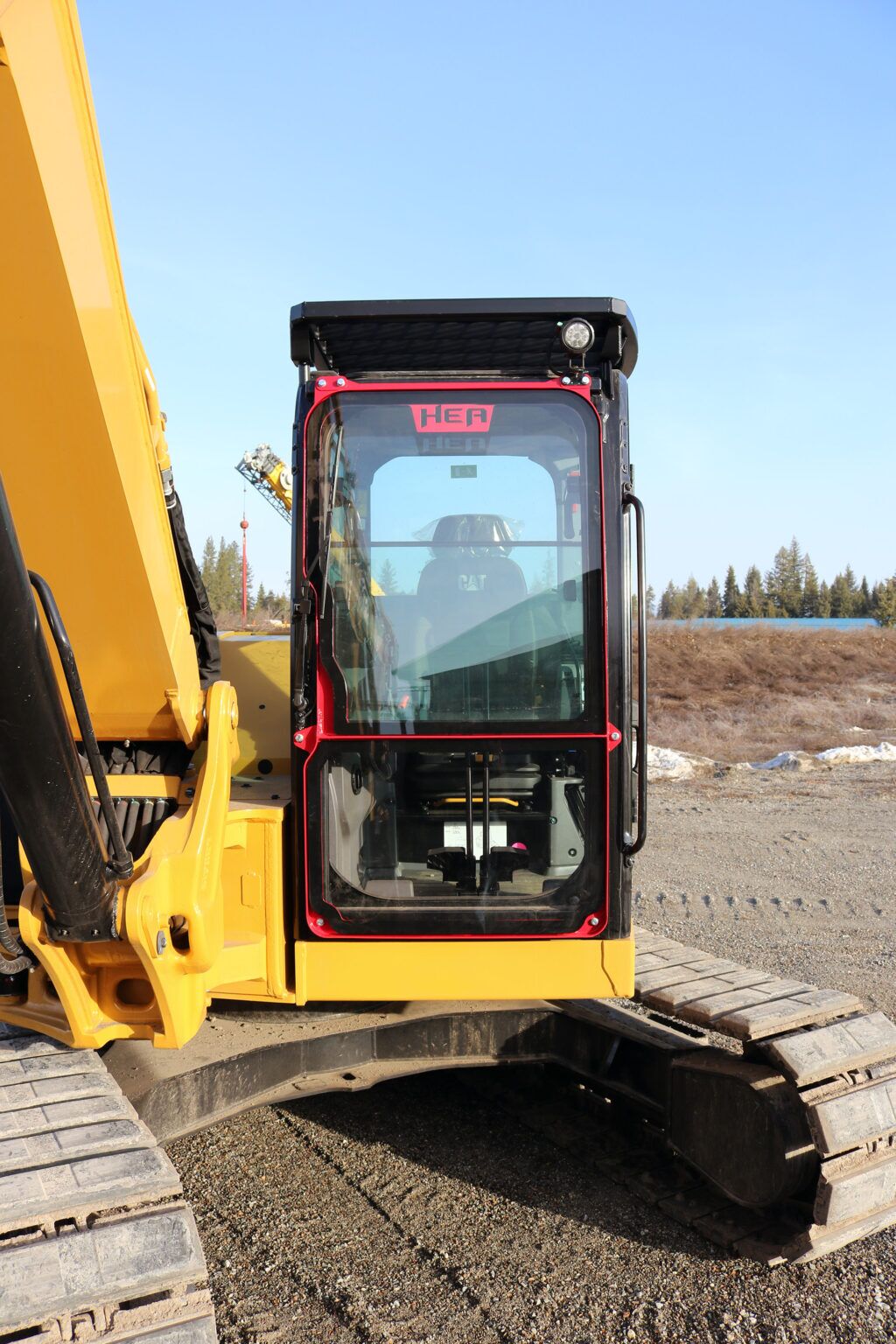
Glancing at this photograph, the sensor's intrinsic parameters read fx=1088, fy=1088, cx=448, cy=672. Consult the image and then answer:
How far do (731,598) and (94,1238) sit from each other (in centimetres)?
7158

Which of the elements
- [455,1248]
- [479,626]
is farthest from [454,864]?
[455,1248]

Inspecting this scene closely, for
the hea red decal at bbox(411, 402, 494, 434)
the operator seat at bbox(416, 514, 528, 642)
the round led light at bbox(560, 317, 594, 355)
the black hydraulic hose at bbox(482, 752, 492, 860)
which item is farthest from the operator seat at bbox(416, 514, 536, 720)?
the round led light at bbox(560, 317, 594, 355)

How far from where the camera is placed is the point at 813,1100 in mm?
3391

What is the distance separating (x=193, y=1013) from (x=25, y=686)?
1168 millimetres

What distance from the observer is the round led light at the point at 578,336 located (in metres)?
3.42

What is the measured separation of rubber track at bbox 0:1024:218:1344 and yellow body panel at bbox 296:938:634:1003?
2.86ft

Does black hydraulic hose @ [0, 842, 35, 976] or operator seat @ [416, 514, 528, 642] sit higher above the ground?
operator seat @ [416, 514, 528, 642]

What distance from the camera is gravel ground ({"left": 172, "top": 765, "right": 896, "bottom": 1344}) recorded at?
3.11 m

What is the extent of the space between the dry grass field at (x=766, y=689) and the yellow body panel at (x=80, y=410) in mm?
15917

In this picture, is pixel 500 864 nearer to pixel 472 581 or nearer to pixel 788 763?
pixel 472 581

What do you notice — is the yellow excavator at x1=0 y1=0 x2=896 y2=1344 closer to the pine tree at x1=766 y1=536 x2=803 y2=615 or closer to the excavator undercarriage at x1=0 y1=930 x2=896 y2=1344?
the excavator undercarriage at x1=0 y1=930 x2=896 y2=1344

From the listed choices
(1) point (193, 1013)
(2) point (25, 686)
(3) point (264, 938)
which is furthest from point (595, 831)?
(2) point (25, 686)

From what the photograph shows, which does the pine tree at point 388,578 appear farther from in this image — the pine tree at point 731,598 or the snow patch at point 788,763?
the pine tree at point 731,598

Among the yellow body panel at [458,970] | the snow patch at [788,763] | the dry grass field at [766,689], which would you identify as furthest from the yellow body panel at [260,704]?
the dry grass field at [766,689]
